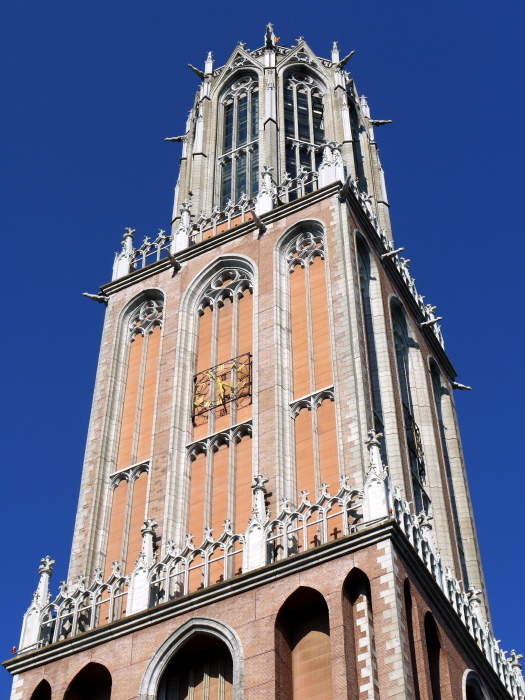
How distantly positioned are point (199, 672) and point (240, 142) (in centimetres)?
2466

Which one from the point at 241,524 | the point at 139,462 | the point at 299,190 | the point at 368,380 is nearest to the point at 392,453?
the point at 368,380

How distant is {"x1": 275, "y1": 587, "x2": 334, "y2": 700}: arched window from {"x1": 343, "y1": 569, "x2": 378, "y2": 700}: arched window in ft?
1.90

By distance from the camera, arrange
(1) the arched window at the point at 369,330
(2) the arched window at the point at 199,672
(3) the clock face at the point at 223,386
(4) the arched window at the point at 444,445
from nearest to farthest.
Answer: (2) the arched window at the point at 199,672, (1) the arched window at the point at 369,330, (3) the clock face at the point at 223,386, (4) the arched window at the point at 444,445

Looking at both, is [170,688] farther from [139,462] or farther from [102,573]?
[139,462]

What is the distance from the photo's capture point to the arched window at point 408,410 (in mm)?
34469

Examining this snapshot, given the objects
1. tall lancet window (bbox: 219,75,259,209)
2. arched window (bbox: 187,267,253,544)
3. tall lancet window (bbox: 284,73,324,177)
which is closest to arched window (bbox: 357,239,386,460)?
arched window (bbox: 187,267,253,544)

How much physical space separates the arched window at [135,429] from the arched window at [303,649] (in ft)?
19.8

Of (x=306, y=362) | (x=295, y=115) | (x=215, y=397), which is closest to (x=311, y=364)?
(x=306, y=362)


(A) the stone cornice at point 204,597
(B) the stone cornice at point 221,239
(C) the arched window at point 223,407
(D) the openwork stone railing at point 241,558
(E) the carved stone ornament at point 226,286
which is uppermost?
(B) the stone cornice at point 221,239

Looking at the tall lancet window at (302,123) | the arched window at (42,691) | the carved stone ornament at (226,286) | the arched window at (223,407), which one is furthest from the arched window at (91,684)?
the tall lancet window at (302,123)

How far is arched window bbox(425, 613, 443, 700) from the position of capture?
88.0 feet

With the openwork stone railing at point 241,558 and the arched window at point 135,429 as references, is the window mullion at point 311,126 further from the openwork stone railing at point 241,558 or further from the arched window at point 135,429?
the openwork stone railing at point 241,558

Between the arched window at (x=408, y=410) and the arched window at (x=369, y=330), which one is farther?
the arched window at (x=408, y=410)

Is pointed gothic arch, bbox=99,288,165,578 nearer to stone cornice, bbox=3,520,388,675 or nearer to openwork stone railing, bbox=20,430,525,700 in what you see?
openwork stone railing, bbox=20,430,525,700
